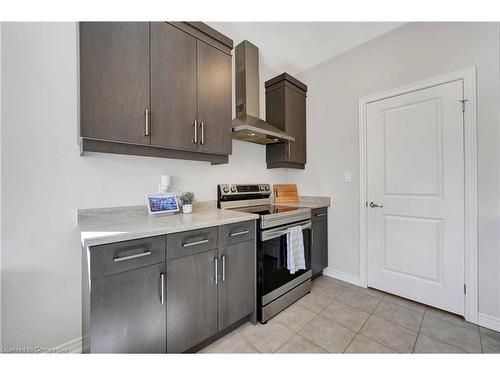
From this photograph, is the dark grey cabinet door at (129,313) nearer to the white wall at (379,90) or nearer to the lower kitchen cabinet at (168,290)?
the lower kitchen cabinet at (168,290)

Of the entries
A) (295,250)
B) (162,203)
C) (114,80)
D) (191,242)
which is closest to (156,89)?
(114,80)

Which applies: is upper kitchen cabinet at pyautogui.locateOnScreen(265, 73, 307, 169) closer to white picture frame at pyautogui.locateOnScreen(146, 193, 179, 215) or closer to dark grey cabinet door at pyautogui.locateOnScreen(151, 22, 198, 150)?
dark grey cabinet door at pyautogui.locateOnScreen(151, 22, 198, 150)

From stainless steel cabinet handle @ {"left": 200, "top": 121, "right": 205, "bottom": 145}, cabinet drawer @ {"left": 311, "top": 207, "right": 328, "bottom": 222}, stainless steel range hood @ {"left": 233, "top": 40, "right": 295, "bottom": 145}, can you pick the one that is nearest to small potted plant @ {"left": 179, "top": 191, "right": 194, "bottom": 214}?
stainless steel cabinet handle @ {"left": 200, "top": 121, "right": 205, "bottom": 145}

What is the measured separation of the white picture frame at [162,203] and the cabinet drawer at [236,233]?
1.72 feet

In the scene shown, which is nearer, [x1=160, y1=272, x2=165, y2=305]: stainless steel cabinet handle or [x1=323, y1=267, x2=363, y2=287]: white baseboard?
[x1=160, y1=272, x2=165, y2=305]: stainless steel cabinet handle

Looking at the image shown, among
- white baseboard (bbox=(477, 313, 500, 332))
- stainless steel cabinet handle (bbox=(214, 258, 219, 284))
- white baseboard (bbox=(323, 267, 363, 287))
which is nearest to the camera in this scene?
stainless steel cabinet handle (bbox=(214, 258, 219, 284))

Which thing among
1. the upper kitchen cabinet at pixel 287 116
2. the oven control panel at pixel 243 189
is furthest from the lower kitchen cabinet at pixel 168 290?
the upper kitchen cabinet at pixel 287 116

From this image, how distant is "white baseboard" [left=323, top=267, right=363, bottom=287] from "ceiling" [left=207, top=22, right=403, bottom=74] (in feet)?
8.73

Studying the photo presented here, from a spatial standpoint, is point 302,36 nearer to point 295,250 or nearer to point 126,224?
point 295,250

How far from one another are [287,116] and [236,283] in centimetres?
199

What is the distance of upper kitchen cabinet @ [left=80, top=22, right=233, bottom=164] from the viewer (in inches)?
47.8

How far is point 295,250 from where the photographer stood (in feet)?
6.35

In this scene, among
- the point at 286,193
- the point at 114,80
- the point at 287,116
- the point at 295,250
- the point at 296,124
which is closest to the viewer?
the point at 114,80
